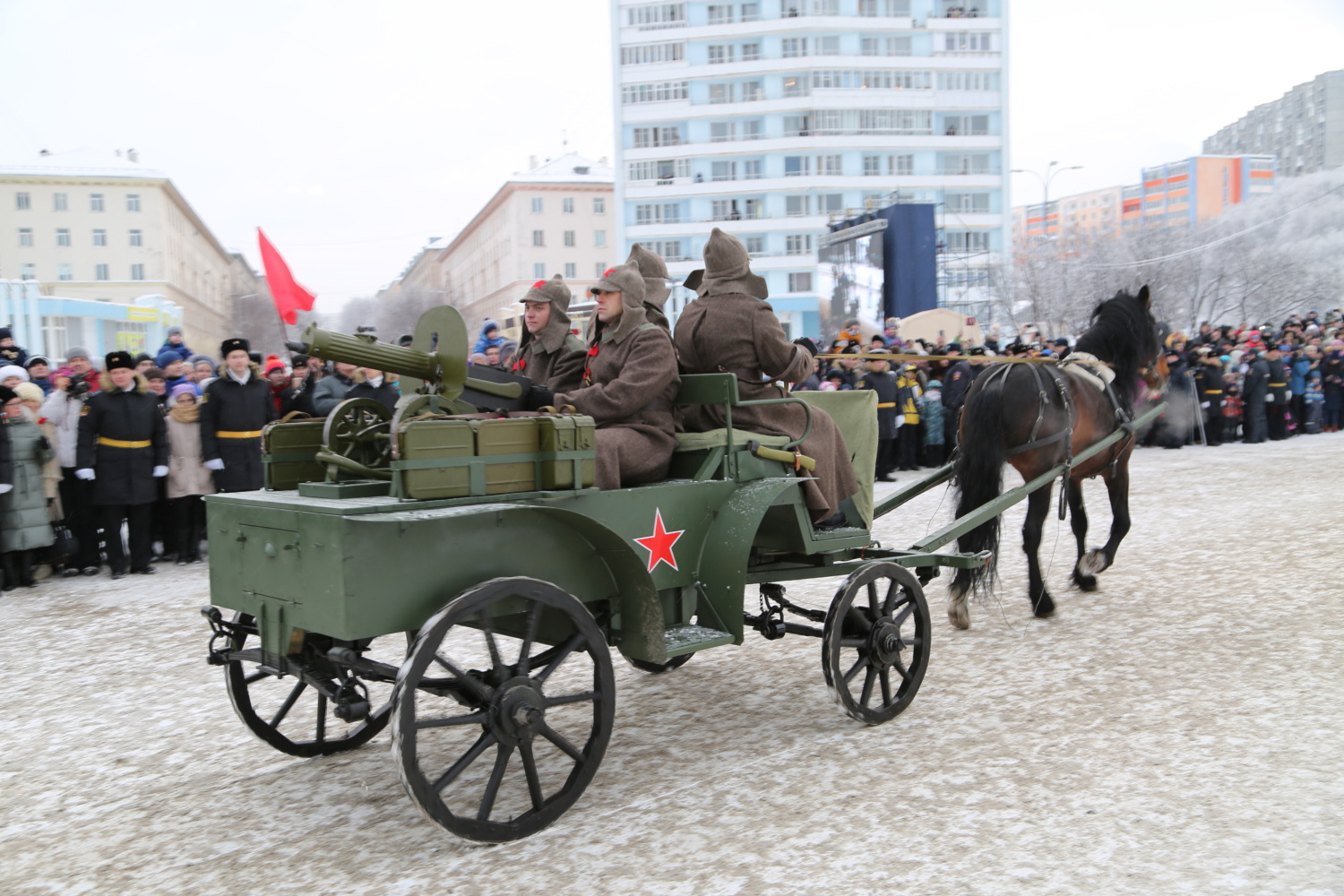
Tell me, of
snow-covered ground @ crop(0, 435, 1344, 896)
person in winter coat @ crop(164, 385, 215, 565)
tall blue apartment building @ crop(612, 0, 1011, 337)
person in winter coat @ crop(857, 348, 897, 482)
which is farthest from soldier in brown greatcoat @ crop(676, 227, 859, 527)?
tall blue apartment building @ crop(612, 0, 1011, 337)

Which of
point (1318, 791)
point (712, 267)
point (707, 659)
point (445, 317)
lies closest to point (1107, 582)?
point (707, 659)

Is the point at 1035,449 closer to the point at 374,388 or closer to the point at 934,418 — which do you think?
the point at 374,388

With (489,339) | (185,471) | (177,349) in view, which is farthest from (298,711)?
(177,349)

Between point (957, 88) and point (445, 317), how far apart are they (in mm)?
70243

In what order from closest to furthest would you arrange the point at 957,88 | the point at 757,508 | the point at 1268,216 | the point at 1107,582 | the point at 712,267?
the point at 757,508, the point at 712,267, the point at 1107,582, the point at 1268,216, the point at 957,88

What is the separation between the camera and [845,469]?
18.2 ft

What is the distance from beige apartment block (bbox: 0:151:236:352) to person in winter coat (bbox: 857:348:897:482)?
56742mm

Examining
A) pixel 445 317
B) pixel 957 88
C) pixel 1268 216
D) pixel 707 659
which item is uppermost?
pixel 957 88

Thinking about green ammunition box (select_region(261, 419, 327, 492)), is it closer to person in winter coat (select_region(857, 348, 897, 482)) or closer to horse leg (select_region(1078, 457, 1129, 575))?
horse leg (select_region(1078, 457, 1129, 575))

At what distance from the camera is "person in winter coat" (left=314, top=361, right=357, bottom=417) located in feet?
34.1

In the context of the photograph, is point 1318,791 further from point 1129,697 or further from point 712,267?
point 712,267

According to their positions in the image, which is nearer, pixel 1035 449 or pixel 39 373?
pixel 1035 449

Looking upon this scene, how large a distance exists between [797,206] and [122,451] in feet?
196

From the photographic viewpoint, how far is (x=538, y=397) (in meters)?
4.98
